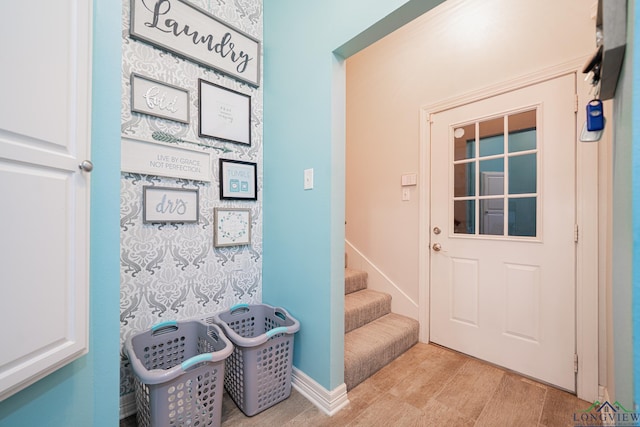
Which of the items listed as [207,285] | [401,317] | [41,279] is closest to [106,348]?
[41,279]

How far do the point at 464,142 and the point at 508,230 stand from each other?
2.47 feet

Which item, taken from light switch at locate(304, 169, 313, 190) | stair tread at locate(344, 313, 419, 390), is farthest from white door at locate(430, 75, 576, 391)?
light switch at locate(304, 169, 313, 190)

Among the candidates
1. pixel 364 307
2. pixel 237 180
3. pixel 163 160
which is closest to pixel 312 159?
pixel 237 180

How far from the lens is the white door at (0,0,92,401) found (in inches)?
24.5

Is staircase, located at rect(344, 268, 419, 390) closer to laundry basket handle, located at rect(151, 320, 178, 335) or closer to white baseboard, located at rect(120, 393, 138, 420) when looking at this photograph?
laundry basket handle, located at rect(151, 320, 178, 335)

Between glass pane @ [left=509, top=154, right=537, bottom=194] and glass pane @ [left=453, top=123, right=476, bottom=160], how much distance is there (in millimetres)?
279

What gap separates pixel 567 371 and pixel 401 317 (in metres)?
1.08

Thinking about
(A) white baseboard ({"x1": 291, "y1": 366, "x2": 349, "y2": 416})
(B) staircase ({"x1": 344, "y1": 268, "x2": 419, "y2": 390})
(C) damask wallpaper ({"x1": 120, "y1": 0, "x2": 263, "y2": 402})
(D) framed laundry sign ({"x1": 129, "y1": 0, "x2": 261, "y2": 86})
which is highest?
(D) framed laundry sign ({"x1": 129, "y1": 0, "x2": 261, "y2": 86})

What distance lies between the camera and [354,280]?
2477 millimetres

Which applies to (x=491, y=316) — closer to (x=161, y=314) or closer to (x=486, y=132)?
(x=486, y=132)

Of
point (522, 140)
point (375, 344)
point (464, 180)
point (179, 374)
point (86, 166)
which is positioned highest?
point (522, 140)

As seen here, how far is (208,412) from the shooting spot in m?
1.20

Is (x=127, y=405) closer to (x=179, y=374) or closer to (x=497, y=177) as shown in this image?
(x=179, y=374)

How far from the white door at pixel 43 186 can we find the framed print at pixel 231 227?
83cm
